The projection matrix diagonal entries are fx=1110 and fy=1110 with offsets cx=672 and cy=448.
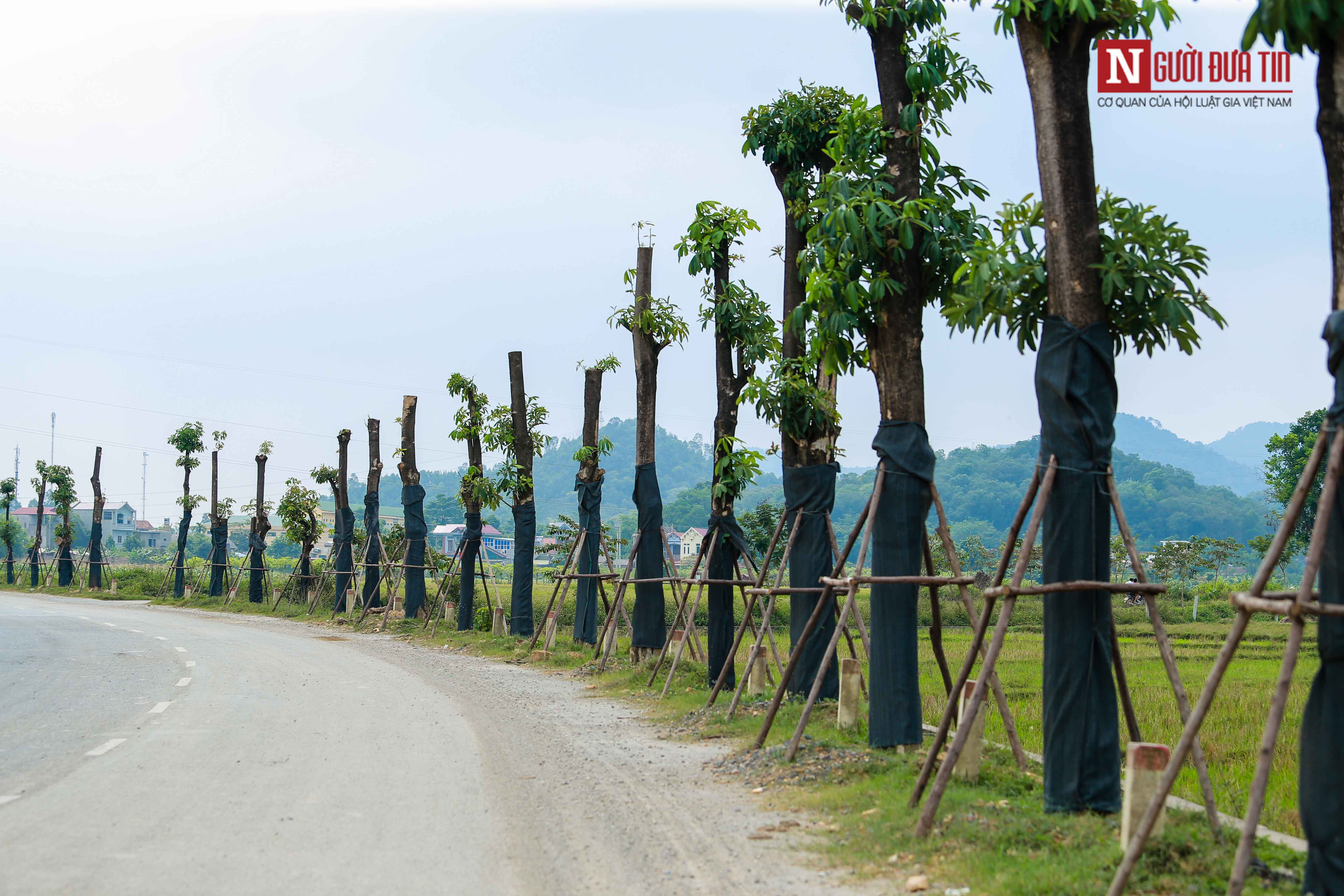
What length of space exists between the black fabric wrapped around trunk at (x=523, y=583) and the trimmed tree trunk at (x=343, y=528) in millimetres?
13559

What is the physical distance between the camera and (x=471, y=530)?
28.6 m

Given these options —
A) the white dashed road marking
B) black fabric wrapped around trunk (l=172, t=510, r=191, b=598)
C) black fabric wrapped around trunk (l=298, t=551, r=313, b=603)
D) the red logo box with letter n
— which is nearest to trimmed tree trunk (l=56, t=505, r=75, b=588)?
black fabric wrapped around trunk (l=172, t=510, r=191, b=598)

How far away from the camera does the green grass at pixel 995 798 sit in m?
5.99

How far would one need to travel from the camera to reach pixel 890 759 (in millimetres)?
9312

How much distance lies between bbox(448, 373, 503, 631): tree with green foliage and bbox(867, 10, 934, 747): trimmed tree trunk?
1846 centimetres

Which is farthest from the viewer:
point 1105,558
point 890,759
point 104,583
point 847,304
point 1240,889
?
point 104,583

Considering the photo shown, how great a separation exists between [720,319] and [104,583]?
175 feet

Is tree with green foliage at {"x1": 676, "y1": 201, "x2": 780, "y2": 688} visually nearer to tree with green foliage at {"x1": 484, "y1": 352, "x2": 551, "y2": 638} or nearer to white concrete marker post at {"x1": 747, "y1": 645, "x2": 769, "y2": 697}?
white concrete marker post at {"x1": 747, "y1": 645, "x2": 769, "y2": 697}

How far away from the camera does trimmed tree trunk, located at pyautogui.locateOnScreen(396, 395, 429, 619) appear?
106 feet

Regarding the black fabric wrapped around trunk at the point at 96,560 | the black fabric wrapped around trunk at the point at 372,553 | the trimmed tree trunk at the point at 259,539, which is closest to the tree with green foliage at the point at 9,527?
the black fabric wrapped around trunk at the point at 96,560

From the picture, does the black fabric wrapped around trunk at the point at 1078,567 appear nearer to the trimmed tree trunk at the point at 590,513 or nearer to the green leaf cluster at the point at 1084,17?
the green leaf cluster at the point at 1084,17

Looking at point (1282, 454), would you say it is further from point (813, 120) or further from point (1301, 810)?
point (1301, 810)

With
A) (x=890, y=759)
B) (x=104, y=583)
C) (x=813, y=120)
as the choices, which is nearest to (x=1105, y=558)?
(x=890, y=759)

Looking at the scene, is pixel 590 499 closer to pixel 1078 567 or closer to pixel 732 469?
pixel 732 469
